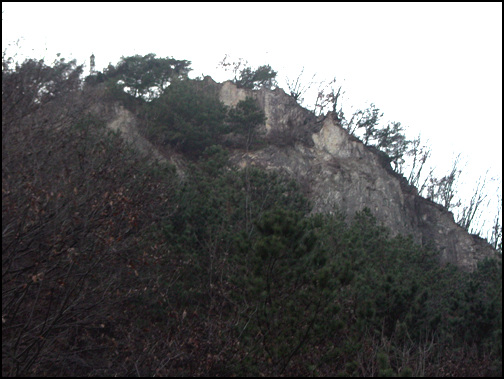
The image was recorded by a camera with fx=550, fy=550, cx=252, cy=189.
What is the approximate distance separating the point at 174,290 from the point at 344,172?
21001 millimetres

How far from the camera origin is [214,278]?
12.8 metres

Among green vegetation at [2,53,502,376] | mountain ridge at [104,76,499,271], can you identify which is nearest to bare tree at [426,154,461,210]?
mountain ridge at [104,76,499,271]

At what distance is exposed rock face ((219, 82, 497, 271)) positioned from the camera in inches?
1216

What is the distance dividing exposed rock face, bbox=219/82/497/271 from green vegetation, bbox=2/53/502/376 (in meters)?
16.7

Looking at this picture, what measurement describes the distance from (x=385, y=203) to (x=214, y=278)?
69.3 ft

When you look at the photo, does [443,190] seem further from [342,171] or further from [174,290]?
[174,290]

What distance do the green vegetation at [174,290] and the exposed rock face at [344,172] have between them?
1671cm

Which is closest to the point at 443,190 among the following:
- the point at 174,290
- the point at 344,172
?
the point at 344,172

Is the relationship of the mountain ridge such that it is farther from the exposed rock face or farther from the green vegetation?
the green vegetation

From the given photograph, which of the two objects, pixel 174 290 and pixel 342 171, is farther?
pixel 342 171

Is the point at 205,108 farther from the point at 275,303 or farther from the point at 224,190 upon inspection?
the point at 275,303

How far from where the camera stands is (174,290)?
12.4 meters

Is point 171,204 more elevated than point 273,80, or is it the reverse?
point 273,80

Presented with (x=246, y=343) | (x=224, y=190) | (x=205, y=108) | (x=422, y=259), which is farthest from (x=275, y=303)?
(x=205, y=108)
